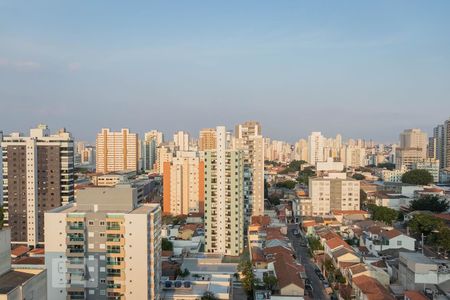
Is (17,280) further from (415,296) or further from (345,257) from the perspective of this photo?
(345,257)

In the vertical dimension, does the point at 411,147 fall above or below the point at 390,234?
above

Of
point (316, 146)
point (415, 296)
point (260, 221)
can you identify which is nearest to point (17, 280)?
point (415, 296)

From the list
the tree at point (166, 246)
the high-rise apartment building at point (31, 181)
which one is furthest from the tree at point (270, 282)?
the high-rise apartment building at point (31, 181)

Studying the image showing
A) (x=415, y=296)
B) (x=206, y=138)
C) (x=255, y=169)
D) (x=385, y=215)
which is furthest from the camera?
(x=206, y=138)

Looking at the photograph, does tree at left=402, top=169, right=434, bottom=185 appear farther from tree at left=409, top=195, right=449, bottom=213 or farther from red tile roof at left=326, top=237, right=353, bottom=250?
red tile roof at left=326, top=237, right=353, bottom=250

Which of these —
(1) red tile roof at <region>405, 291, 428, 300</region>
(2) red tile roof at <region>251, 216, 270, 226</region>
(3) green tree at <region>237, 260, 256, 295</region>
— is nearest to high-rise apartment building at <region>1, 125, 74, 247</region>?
(2) red tile roof at <region>251, 216, 270, 226</region>

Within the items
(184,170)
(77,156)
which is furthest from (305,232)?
(77,156)
